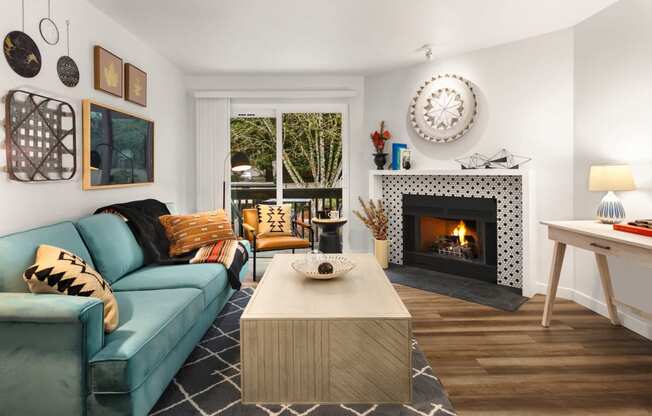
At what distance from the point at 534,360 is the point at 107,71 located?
3.71 m

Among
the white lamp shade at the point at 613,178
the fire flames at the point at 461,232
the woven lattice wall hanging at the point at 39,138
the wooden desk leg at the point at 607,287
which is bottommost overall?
the wooden desk leg at the point at 607,287

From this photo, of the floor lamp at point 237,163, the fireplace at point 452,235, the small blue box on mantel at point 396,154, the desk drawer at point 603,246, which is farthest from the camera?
the floor lamp at point 237,163

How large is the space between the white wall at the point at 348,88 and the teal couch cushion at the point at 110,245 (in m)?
2.27

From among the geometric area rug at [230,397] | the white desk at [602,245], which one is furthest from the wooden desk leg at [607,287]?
the geometric area rug at [230,397]

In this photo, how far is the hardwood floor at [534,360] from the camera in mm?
1938

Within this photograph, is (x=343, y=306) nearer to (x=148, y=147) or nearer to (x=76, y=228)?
(x=76, y=228)

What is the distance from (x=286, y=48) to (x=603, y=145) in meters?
2.96

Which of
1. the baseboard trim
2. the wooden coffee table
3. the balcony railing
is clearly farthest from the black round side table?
the wooden coffee table

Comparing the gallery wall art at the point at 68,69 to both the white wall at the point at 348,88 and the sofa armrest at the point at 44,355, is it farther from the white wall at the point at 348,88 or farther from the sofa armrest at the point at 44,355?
the white wall at the point at 348,88

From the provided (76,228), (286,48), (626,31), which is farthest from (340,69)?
(76,228)

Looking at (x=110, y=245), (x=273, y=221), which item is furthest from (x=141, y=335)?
(x=273, y=221)

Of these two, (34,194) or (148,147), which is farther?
(148,147)

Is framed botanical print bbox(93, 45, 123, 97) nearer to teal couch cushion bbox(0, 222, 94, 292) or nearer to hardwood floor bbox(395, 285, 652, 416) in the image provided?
teal couch cushion bbox(0, 222, 94, 292)

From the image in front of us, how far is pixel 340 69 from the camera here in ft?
15.7
